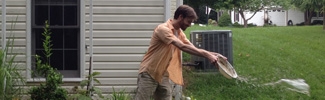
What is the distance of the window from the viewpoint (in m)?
8.82

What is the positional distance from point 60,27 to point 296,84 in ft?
14.7

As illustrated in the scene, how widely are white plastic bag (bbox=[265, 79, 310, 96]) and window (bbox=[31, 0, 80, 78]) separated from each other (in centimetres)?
391

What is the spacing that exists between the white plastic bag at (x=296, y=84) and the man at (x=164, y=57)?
4.52m

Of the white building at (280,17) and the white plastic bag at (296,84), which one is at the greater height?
the white building at (280,17)

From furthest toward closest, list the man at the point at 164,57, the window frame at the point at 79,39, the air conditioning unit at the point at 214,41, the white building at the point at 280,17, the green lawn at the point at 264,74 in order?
the white building at the point at 280,17 < the air conditioning unit at the point at 214,41 < the green lawn at the point at 264,74 < the window frame at the point at 79,39 < the man at the point at 164,57

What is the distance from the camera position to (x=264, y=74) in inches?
447

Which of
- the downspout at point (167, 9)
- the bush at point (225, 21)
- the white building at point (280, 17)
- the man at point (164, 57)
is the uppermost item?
the white building at point (280, 17)

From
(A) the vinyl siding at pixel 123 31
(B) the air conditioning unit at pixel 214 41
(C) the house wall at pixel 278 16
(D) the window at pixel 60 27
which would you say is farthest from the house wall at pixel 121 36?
(C) the house wall at pixel 278 16

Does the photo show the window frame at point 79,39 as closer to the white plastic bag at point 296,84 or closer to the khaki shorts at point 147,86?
the khaki shorts at point 147,86

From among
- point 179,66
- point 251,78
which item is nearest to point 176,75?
point 179,66

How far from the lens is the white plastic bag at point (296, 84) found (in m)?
10.1

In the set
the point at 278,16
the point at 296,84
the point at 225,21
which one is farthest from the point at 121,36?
the point at 278,16

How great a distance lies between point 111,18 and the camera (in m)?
8.92

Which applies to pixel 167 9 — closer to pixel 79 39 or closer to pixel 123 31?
pixel 123 31
